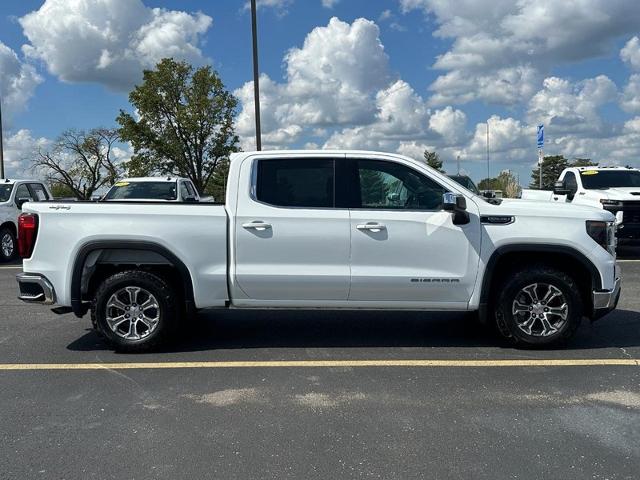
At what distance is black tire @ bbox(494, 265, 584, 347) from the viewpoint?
17.6ft

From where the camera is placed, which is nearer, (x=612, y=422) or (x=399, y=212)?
(x=612, y=422)

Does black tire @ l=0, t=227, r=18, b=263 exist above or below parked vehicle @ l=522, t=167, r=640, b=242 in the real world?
below

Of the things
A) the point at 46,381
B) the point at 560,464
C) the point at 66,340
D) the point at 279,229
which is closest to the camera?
the point at 560,464

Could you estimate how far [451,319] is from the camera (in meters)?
6.87

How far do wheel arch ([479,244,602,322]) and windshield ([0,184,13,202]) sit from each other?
11.7 meters

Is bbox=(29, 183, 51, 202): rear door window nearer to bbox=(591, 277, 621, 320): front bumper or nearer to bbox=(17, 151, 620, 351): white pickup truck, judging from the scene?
bbox=(17, 151, 620, 351): white pickup truck

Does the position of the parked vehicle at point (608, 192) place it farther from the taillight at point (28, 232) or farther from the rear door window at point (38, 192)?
the rear door window at point (38, 192)

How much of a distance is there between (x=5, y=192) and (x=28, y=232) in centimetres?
945

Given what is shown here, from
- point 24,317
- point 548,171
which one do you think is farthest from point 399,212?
point 548,171

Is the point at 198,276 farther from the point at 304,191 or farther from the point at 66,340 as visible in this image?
the point at 66,340

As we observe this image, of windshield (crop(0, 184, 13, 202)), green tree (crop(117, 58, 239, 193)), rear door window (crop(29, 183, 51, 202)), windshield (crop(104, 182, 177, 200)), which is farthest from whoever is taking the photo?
green tree (crop(117, 58, 239, 193))

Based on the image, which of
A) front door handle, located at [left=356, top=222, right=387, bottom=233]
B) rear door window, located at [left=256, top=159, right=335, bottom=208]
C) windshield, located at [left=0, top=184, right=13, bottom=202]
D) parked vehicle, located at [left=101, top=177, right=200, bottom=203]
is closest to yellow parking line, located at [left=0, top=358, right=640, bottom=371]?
front door handle, located at [left=356, top=222, right=387, bottom=233]

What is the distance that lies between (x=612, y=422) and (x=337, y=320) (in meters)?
3.43

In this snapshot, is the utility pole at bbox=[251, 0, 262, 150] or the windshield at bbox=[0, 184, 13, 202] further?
the utility pole at bbox=[251, 0, 262, 150]
